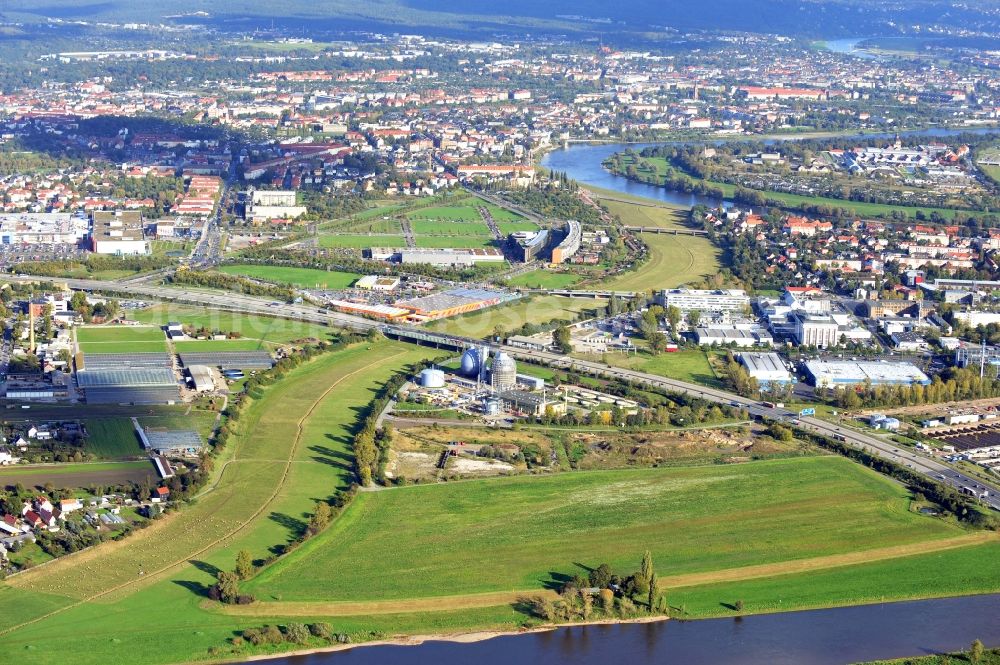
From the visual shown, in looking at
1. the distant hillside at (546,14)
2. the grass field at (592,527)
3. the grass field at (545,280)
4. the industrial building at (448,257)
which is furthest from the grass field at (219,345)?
the distant hillside at (546,14)

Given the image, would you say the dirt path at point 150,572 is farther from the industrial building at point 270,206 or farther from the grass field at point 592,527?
the industrial building at point 270,206

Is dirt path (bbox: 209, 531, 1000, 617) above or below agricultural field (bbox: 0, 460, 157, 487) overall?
below

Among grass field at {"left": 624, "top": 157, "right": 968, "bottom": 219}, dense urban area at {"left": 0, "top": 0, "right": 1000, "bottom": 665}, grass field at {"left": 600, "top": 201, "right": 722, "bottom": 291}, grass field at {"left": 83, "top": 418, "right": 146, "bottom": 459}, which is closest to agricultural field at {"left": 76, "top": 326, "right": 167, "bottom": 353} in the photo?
dense urban area at {"left": 0, "top": 0, "right": 1000, "bottom": 665}

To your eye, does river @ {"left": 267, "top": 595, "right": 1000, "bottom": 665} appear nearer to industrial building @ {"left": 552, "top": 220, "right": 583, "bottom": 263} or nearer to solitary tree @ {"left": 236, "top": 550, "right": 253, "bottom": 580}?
solitary tree @ {"left": 236, "top": 550, "right": 253, "bottom": 580}

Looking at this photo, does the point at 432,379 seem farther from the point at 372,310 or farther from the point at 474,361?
the point at 372,310

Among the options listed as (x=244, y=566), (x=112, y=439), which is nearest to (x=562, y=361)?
(x=112, y=439)
